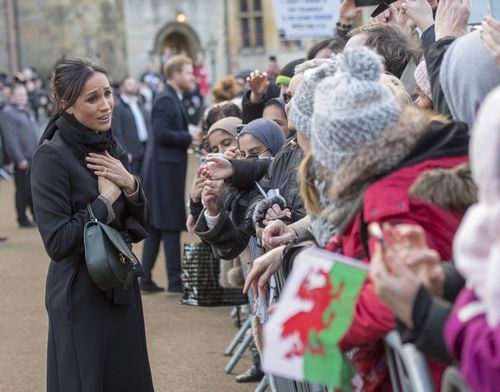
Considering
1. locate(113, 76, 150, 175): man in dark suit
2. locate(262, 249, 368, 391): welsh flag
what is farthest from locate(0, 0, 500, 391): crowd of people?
locate(113, 76, 150, 175): man in dark suit

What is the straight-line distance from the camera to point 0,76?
36.3 metres

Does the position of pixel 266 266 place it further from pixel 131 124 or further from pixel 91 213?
pixel 131 124

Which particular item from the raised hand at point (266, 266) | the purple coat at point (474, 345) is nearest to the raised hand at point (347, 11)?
the raised hand at point (266, 266)

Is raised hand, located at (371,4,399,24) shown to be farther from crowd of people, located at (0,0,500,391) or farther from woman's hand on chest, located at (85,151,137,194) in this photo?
woman's hand on chest, located at (85,151,137,194)

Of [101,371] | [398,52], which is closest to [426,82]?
[398,52]

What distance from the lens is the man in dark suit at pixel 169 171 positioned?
32.8ft

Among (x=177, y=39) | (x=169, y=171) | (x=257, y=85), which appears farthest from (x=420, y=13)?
(x=177, y=39)

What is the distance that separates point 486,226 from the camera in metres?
2.23

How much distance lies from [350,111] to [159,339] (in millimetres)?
5462

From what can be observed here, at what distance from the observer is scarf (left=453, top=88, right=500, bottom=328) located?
2.16 meters

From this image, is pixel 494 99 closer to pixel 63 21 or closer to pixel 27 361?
pixel 27 361

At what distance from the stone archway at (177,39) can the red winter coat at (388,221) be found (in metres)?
38.9

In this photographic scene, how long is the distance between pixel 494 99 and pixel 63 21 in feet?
134

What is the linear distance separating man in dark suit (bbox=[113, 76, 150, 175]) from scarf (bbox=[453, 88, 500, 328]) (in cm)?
1005
